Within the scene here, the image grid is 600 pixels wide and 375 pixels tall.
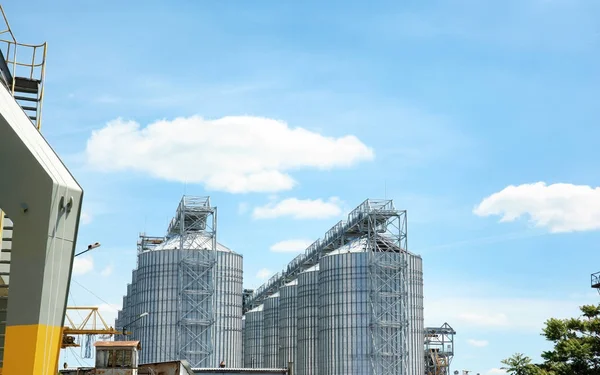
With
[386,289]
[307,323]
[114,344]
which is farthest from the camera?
[307,323]

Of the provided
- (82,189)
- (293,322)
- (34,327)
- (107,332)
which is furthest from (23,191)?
(293,322)

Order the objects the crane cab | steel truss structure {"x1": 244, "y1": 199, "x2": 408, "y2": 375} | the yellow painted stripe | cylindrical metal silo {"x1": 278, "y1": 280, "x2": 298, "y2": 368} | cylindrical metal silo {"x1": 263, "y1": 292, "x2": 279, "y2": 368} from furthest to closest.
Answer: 1. cylindrical metal silo {"x1": 263, "y1": 292, "x2": 279, "y2": 368}
2. cylindrical metal silo {"x1": 278, "y1": 280, "x2": 298, "y2": 368}
3. steel truss structure {"x1": 244, "y1": 199, "x2": 408, "y2": 375}
4. the crane cab
5. the yellow painted stripe

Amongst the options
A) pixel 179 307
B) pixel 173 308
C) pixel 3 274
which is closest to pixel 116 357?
pixel 3 274

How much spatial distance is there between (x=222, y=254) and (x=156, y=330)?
10133mm

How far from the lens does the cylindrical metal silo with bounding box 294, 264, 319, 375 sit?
3541 inches

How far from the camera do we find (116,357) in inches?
1474

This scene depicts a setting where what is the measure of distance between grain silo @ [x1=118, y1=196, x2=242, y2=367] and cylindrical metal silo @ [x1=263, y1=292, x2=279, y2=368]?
1048 inches

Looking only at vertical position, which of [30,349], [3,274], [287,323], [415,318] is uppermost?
[287,323]

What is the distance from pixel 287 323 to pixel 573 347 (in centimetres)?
6134

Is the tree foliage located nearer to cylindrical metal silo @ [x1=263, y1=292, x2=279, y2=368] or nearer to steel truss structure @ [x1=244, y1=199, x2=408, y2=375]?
steel truss structure @ [x1=244, y1=199, x2=408, y2=375]

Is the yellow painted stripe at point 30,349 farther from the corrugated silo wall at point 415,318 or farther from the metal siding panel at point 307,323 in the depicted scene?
the metal siding panel at point 307,323

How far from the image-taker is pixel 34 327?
1165 cm

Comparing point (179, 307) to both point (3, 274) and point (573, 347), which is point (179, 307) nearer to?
point (573, 347)

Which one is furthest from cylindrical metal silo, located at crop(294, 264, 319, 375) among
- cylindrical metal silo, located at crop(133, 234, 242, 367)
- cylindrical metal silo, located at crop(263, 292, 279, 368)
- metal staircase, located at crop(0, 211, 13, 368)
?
metal staircase, located at crop(0, 211, 13, 368)
